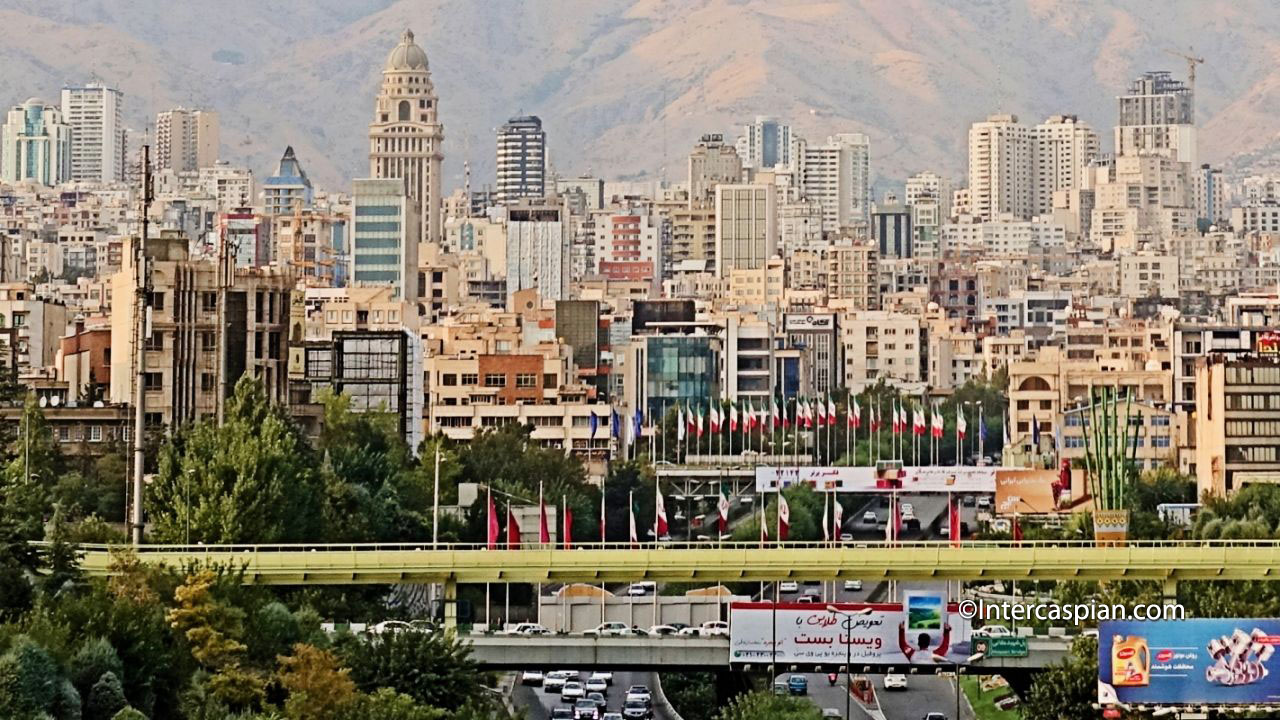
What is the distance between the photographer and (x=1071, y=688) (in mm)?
84125

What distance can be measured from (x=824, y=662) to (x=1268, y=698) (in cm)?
1089

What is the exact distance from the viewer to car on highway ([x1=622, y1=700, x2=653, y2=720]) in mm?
96562

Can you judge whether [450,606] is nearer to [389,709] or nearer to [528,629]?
[528,629]

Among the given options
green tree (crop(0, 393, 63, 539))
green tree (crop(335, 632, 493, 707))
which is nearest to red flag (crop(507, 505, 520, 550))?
green tree (crop(0, 393, 63, 539))

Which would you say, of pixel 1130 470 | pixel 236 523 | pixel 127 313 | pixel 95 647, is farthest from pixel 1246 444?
pixel 95 647

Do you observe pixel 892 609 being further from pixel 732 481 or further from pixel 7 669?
pixel 732 481

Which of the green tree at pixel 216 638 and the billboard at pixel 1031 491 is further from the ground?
the billboard at pixel 1031 491

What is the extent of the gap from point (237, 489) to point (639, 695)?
37.7ft

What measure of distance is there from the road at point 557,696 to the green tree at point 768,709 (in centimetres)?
A: 704

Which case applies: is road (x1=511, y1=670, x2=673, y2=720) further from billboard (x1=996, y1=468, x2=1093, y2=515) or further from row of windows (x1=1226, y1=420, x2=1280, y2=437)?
row of windows (x1=1226, y1=420, x2=1280, y2=437)

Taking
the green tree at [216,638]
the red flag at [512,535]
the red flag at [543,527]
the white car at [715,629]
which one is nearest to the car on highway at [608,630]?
the white car at [715,629]

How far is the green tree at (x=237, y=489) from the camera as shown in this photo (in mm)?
97375

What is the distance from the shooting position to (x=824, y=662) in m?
88.2

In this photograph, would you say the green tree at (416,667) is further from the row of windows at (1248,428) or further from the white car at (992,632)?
the row of windows at (1248,428)
